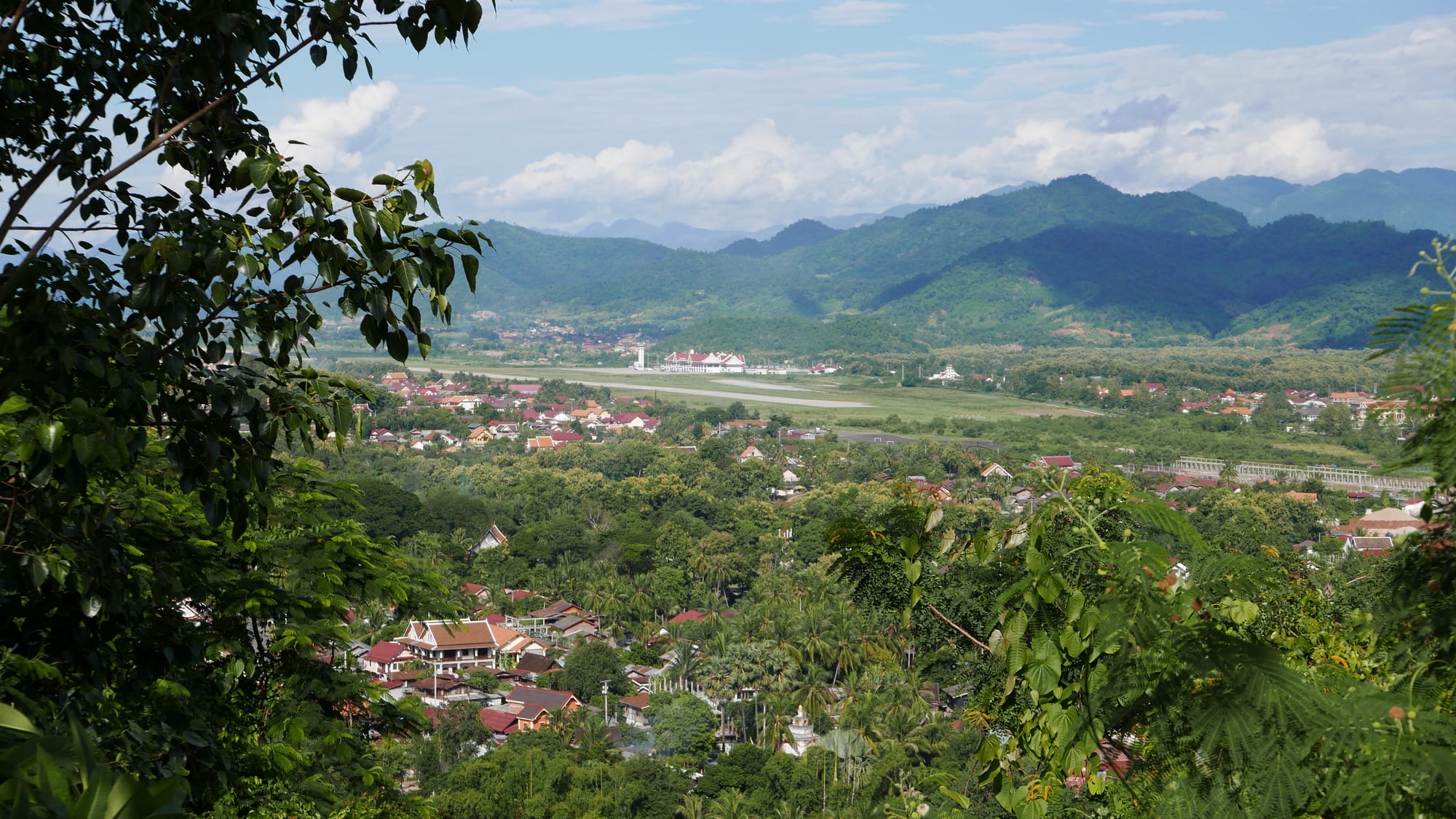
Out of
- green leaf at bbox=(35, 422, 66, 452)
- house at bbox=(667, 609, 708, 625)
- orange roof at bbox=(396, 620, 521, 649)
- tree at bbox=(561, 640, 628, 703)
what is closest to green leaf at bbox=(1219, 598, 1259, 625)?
green leaf at bbox=(35, 422, 66, 452)

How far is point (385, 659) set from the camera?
14430mm

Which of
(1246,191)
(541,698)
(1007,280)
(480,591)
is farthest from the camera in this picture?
(1246,191)

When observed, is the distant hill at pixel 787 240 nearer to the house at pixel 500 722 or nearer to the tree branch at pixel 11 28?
the house at pixel 500 722

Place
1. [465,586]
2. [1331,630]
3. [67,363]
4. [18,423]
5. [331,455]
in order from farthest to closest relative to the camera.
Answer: [331,455]
[465,586]
[1331,630]
[18,423]
[67,363]

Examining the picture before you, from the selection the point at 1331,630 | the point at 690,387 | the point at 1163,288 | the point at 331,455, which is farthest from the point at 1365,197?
the point at 1331,630

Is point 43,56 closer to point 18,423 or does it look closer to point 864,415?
point 18,423

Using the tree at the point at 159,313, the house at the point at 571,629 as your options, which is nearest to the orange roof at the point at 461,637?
the house at the point at 571,629

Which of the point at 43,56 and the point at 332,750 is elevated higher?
the point at 43,56

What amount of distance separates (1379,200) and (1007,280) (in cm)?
8763

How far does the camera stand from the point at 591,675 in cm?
1361

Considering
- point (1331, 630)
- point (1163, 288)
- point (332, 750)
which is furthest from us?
point (1163, 288)

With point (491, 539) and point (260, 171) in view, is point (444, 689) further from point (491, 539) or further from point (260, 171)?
point (260, 171)

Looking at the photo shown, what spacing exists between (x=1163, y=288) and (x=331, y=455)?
256 ft

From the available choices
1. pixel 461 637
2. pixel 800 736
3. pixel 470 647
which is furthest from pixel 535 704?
pixel 800 736
